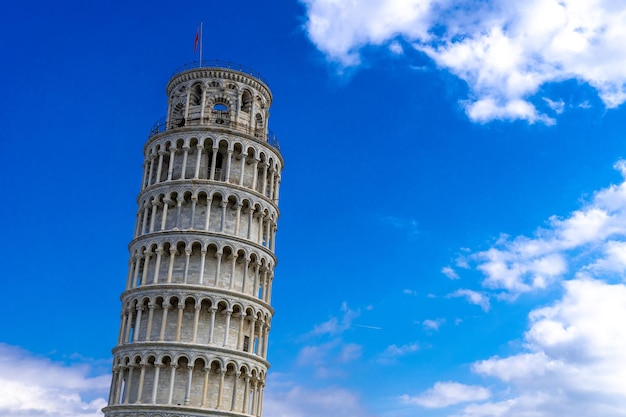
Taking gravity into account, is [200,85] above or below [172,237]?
above

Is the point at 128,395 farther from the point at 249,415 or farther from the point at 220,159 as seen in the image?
the point at 220,159

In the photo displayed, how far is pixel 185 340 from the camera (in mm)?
53438

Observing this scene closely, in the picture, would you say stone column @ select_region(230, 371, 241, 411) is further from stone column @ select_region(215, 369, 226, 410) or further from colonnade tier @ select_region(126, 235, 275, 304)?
colonnade tier @ select_region(126, 235, 275, 304)

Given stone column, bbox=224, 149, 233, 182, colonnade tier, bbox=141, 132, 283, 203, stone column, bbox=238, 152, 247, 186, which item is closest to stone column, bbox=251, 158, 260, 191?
colonnade tier, bbox=141, 132, 283, 203

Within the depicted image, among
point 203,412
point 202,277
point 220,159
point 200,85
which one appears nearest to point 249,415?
point 203,412

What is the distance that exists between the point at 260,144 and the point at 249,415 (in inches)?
858

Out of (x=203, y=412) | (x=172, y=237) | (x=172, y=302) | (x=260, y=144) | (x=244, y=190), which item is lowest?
(x=203, y=412)

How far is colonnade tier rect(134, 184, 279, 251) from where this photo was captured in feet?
186

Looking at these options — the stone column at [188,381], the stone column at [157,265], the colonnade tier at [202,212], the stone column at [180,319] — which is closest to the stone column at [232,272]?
the colonnade tier at [202,212]

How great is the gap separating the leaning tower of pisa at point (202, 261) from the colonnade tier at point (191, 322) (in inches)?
3.0

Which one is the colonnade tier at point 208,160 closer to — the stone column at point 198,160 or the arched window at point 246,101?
the stone column at point 198,160

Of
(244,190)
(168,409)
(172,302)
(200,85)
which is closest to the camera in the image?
(168,409)

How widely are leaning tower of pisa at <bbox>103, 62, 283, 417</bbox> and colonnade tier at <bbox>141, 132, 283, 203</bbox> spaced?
0.29 feet

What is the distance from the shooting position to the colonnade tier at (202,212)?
5681cm
